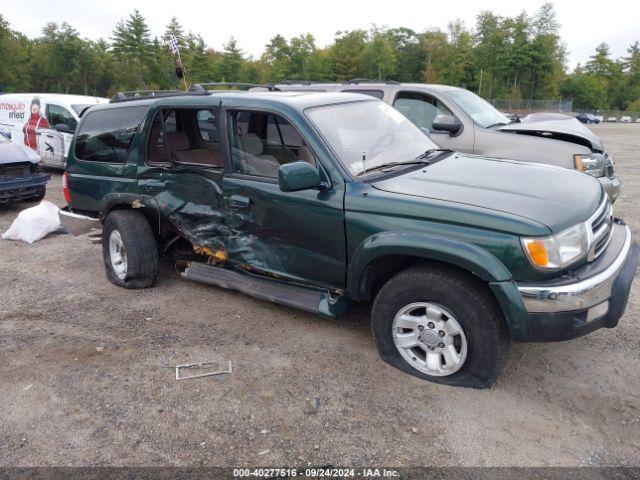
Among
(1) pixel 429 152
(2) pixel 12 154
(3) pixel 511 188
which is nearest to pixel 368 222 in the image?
(3) pixel 511 188

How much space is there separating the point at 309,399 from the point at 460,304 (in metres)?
1.11

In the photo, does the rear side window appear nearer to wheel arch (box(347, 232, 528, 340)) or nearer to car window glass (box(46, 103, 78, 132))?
wheel arch (box(347, 232, 528, 340))

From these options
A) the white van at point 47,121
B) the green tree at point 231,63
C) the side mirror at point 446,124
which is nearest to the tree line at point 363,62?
the green tree at point 231,63

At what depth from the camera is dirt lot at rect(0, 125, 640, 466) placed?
9.53 ft

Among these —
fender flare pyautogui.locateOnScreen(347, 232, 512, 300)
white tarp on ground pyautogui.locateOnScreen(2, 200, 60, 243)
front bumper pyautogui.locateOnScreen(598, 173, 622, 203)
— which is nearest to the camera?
fender flare pyautogui.locateOnScreen(347, 232, 512, 300)

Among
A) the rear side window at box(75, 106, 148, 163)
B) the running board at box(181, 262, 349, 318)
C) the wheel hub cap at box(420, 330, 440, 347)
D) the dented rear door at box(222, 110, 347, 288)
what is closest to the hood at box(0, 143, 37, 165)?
the rear side window at box(75, 106, 148, 163)

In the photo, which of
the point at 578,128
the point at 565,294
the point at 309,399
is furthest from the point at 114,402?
the point at 578,128

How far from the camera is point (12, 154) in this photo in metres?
8.37

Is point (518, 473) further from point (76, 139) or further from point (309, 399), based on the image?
point (76, 139)

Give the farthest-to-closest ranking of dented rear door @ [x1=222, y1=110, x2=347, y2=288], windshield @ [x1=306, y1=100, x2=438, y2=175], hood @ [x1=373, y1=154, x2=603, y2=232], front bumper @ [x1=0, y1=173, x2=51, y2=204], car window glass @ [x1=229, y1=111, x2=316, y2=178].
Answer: front bumper @ [x1=0, y1=173, x2=51, y2=204], car window glass @ [x1=229, y1=111, x2=316, y2=178], windshield @ [x1=306, y1=100, x2=438, y2=175], dented rear door @ [x1=222, y1=110, x2=347, y2=288], hood @ [x1=373, y1=154, x2=603, y2=232]

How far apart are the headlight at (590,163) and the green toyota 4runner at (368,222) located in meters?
2.62

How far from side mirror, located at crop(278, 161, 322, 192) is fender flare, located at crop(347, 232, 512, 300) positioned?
1.78 ft

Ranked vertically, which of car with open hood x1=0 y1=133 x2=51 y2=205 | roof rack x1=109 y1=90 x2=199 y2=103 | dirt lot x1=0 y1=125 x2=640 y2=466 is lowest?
dirt lot x1=0 y1=125 x2=640 y2=466

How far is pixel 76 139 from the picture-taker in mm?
5492
